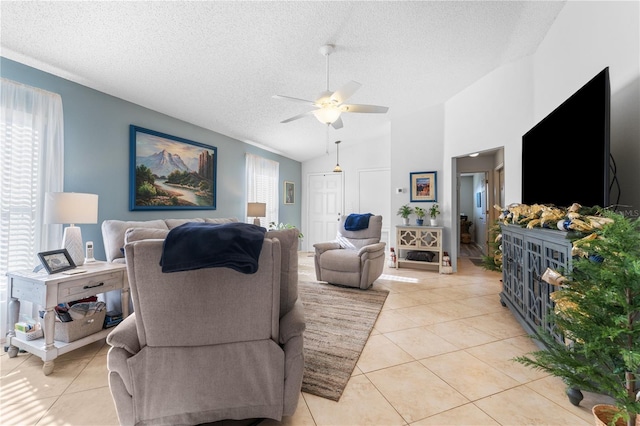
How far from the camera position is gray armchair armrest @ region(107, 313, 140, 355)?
120cm

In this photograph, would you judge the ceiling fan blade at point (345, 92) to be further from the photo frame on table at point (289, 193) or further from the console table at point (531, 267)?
the photo frame on table at point (289, 193)

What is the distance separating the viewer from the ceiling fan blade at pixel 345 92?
2.43 m

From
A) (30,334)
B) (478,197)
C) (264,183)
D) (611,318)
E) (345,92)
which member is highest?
(345,92)

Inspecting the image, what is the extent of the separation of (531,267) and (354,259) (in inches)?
77.8

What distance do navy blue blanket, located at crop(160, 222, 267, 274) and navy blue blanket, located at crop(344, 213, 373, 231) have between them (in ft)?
10.3

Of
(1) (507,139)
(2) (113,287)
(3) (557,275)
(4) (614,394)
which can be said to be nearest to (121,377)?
(2) (113,287)

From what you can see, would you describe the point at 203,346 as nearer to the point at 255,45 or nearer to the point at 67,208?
the point at 67,208

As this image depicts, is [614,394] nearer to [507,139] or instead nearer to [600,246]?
[600,246]

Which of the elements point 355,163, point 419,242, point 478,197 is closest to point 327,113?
point 419,242

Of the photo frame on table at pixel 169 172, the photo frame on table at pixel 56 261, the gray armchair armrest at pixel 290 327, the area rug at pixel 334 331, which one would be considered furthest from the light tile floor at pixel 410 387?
the photo frame on table at pixel 169 172

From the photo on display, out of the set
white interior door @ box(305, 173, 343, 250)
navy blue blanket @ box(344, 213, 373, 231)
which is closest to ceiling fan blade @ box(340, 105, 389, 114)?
navy blue blanket @ box(344, 213, 373, 231)

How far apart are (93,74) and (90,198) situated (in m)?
1.32

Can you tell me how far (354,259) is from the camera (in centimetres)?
373

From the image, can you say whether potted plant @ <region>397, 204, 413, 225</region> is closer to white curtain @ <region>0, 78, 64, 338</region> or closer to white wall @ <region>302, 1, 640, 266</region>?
white wall @ <region>302, 1, 640, 266</region>
